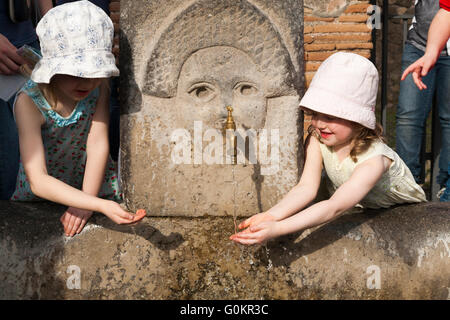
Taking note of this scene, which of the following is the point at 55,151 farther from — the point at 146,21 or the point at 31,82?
the point at 146,21

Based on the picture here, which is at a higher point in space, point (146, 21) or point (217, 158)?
point (146, 21)

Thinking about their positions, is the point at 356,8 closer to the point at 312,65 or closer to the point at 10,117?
the point at 312,65

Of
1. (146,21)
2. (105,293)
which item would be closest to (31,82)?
(146,21)

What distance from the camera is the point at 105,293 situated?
2.00 meters

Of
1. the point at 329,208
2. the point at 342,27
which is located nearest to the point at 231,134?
the point at 329,208

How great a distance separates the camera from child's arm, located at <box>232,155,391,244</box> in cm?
182

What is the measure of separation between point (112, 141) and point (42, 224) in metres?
0.92

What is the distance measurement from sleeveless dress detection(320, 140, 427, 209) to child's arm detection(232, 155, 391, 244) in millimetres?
47

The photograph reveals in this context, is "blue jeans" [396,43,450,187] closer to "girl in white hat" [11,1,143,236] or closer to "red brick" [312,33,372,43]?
"red brick" [312,33,372,43]

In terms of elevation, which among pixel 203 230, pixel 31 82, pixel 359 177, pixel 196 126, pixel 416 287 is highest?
pixel 31 82

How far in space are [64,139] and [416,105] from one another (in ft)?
6.83

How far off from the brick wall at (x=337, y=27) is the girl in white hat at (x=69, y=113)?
6.95ft

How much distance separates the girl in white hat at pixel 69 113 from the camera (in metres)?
1.92

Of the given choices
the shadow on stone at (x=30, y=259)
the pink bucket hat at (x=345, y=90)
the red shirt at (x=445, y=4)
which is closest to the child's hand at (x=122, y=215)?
the shadow on stone at (x=30, y=259)
